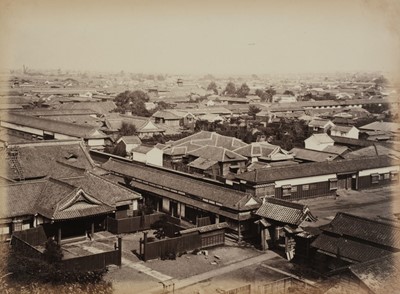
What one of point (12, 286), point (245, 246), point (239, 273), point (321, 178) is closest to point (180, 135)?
point (321, 178)

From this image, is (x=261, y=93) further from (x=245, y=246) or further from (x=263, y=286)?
(x=263, y=286)

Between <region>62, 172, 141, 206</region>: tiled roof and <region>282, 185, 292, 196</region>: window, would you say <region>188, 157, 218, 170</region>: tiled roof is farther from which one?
<region>62, 172, 141, 206</region>: tiled roof

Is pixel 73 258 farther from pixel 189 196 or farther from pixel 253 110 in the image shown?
pixel 253 110

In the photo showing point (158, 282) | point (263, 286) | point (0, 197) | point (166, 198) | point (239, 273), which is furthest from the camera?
point (166, 198)

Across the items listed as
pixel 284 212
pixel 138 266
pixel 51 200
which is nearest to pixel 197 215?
pixel 284 212

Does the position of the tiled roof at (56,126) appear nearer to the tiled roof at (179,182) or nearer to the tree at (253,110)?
the tiled roof at (179,182)

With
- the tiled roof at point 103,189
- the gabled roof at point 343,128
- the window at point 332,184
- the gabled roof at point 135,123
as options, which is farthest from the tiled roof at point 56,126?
the gabled roof at point 343,128

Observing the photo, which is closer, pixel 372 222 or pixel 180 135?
pixel 372 222
